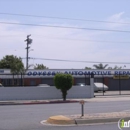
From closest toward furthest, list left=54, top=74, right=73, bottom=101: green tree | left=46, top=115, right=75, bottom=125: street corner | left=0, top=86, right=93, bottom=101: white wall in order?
left=46, top=115, right=75, bottom=125: street corner
left=54, top=74, right=73, bottom=101: green tree
left=0, top=86, right=93, bottom=101: white wall

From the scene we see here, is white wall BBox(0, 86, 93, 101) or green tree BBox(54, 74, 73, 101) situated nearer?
green tree BBox(54, 74, 73, 101)

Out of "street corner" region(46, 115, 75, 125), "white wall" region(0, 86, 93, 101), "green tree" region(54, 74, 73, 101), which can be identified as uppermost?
"green tree" region(54, 74, 73, 101)

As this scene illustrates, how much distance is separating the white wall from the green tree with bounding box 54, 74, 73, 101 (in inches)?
79.9

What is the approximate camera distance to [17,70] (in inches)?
1885

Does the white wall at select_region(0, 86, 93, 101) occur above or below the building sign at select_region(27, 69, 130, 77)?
below

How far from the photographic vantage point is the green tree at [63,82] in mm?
32500

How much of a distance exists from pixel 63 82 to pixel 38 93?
3.25 metres

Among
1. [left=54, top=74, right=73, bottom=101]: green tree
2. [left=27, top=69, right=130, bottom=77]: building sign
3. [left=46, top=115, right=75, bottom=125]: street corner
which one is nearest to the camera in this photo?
[left=46, top=115, right=75, bottom=125]: street corner

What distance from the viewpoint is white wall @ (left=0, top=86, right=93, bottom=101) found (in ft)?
110

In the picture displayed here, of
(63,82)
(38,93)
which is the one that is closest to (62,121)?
(63,82)

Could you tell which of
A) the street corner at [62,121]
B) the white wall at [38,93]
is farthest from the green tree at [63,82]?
the street corner at [62,121]

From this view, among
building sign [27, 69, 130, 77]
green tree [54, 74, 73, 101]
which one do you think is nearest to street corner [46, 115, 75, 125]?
green tree [54, 74, 73, 101]

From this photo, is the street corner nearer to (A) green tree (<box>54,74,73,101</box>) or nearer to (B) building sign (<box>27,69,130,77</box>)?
(A) green tree (<box>54,74,73,101</box>)

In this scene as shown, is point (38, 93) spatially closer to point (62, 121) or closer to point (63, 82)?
point (63, 82)
